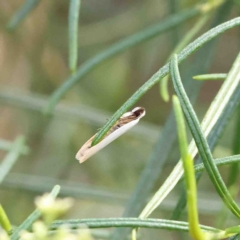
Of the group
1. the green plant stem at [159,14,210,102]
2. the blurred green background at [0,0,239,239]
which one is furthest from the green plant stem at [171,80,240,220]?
the blurred green background at [0,0,239,239]

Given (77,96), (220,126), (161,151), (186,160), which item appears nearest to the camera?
(186,160)

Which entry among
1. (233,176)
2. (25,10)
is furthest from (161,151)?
(25,10)

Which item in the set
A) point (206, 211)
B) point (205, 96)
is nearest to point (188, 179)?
point (206, 211)

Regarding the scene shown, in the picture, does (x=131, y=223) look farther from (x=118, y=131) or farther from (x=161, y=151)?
(x=161, y=151)

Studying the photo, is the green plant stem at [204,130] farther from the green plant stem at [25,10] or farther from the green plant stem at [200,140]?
the green plant stem at [25,10]

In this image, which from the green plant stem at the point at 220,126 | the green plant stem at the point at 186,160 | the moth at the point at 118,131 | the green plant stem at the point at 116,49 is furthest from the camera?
the green plant stem at the point at 116,49

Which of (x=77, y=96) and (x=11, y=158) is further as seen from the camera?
(x=77, y=96)

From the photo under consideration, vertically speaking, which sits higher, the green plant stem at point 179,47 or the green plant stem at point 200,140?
the green plant stem at point 179,47

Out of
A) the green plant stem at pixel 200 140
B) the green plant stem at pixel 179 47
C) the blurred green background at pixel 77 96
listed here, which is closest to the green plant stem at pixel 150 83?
the green plant stem at pixel 200 140
